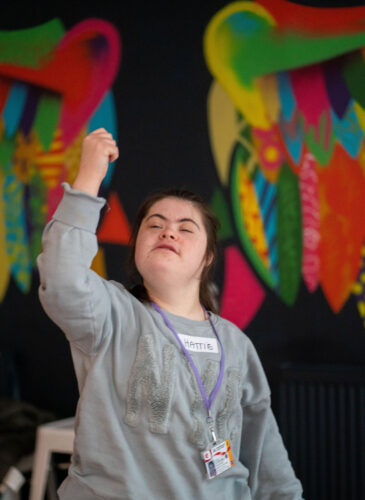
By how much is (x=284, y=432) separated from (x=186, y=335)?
1.39 m

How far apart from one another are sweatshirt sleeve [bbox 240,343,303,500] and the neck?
0.19m

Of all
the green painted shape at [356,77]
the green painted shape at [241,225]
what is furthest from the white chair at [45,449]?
the green painted shape at [356,77]

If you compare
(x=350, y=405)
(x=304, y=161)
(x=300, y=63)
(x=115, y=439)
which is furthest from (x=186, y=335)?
(x=300, y=63)

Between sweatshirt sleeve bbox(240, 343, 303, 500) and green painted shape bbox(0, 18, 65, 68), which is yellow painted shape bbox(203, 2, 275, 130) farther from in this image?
sweatshirt sleeve bbox(240, 343, 303, 500)

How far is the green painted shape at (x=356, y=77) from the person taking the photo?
2.57m

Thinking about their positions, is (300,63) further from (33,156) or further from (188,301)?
(188,301)

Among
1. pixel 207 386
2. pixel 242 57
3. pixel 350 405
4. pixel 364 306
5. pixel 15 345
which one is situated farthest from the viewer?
pixel 15 345

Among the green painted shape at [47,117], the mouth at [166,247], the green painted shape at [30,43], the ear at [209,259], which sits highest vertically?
the green painted shape at [30,43]

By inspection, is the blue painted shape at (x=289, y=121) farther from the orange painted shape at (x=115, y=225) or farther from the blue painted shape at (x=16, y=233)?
the blue painted shape at (x=16, y=233)

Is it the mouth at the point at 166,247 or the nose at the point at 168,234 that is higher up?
the nose at the point at 168,234

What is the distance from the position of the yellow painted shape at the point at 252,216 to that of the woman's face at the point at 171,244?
131 cm

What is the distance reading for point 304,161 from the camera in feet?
8.68

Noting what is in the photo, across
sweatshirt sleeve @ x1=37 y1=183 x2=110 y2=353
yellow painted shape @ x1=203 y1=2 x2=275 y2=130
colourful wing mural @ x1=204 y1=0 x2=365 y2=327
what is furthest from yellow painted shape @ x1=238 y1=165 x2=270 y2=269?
sweatshirt sleeve @ x1=37 y1=183 x2=110 y2=353

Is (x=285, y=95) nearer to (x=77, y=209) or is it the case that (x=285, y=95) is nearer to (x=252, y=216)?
(x=252, y=216)
